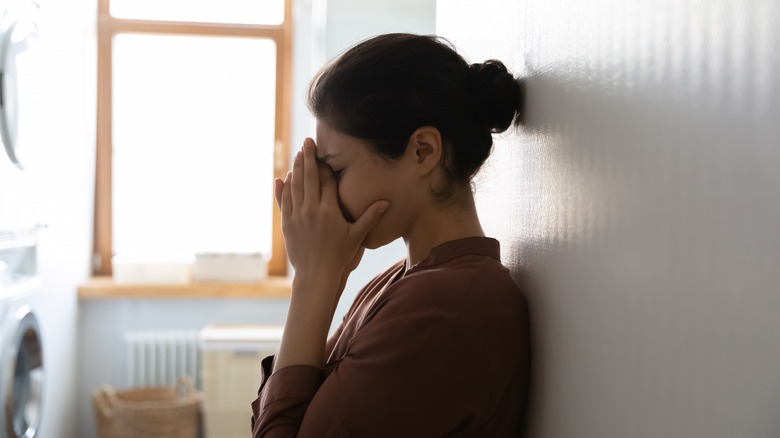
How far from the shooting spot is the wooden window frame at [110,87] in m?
4.02

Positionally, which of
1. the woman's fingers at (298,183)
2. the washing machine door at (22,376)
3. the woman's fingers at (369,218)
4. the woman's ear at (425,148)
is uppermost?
the woman's ear at (425,148)

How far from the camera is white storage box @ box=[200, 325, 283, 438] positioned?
347cm

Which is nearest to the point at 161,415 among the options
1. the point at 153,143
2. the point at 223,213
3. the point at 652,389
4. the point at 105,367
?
the point at 105,367

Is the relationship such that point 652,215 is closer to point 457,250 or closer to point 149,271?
point 457,250

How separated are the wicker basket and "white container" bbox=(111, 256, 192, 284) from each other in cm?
51

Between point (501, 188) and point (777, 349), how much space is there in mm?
714

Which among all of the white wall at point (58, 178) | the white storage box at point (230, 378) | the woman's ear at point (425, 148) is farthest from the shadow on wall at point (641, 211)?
the white storage box at point (230, 378)

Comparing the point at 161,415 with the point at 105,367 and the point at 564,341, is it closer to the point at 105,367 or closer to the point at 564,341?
the point at 105,367

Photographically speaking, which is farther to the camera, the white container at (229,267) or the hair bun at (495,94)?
the white container at (229,267)

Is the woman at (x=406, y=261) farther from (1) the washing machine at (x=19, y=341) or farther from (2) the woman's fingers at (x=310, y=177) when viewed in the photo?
(1) the washing machine at (x=19, y=341)

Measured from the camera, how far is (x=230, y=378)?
11.4ft

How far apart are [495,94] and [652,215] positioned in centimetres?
42

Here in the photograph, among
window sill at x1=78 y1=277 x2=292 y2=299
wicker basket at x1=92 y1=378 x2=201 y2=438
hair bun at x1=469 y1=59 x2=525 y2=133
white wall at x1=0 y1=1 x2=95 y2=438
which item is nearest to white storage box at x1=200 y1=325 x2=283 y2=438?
wicker basket at x1=92 y1=378 x2=201 y2=438

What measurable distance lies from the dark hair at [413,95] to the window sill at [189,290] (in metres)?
2.85
